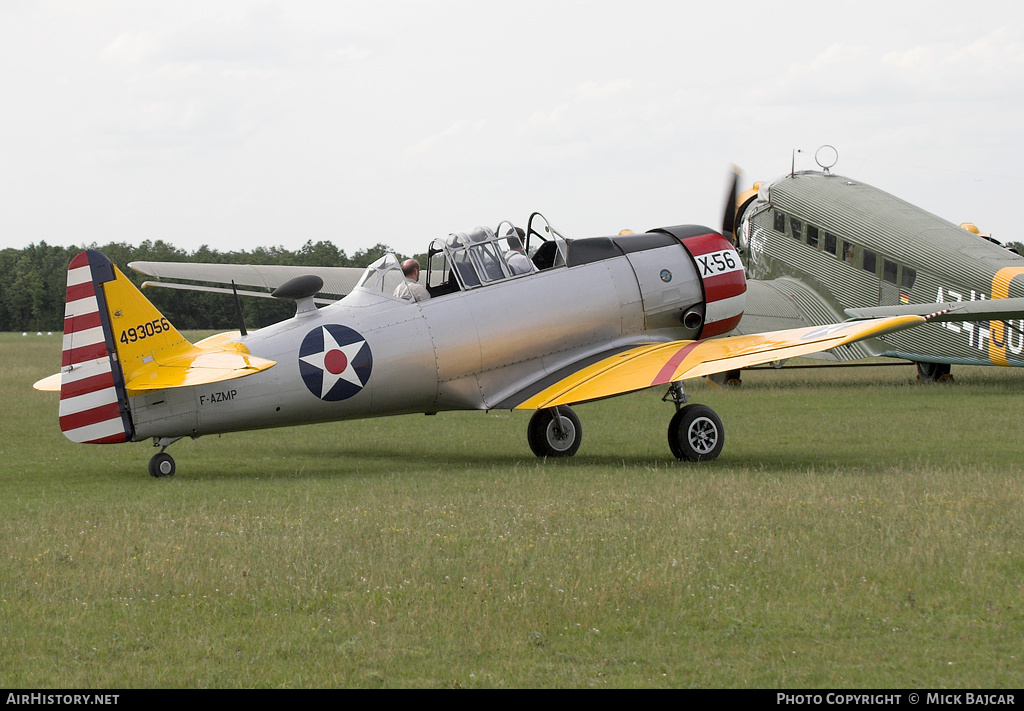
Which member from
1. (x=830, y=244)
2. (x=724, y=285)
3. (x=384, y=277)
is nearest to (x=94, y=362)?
(x=384, y=277)

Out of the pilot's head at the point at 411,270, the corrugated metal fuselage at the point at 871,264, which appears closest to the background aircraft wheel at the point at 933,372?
the corrugated metal fuselage at the point at 871,264

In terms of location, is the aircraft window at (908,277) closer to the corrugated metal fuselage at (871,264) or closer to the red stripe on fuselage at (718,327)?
the corrugated metal fuselage at (871,264)

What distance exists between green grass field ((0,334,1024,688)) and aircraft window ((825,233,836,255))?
10.3 meters

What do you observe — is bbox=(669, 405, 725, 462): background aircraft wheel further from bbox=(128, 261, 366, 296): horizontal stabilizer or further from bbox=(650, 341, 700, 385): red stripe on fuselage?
bbox=(128, 261, 366, 296): horizontal stabilizer

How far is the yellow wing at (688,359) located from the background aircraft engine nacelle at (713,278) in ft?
2.96

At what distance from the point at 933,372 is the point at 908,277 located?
2455mm

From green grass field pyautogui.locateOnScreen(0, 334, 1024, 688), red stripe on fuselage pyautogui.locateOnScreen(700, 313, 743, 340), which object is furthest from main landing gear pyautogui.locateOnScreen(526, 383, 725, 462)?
red stripe on fuselage pyautogui.locateOnScreen(700, 313, 743, 340)

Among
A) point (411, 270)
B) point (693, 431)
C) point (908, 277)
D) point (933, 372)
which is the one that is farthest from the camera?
point (933, 372)

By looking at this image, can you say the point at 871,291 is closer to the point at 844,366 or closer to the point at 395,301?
the point at 844,366

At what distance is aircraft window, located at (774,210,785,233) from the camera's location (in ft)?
76.8

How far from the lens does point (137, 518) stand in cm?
855

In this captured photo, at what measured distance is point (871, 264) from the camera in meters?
21.2

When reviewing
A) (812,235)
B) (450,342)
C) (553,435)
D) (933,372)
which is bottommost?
(933,372)

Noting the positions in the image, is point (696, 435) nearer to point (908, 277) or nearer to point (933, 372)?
point (908, 277)
